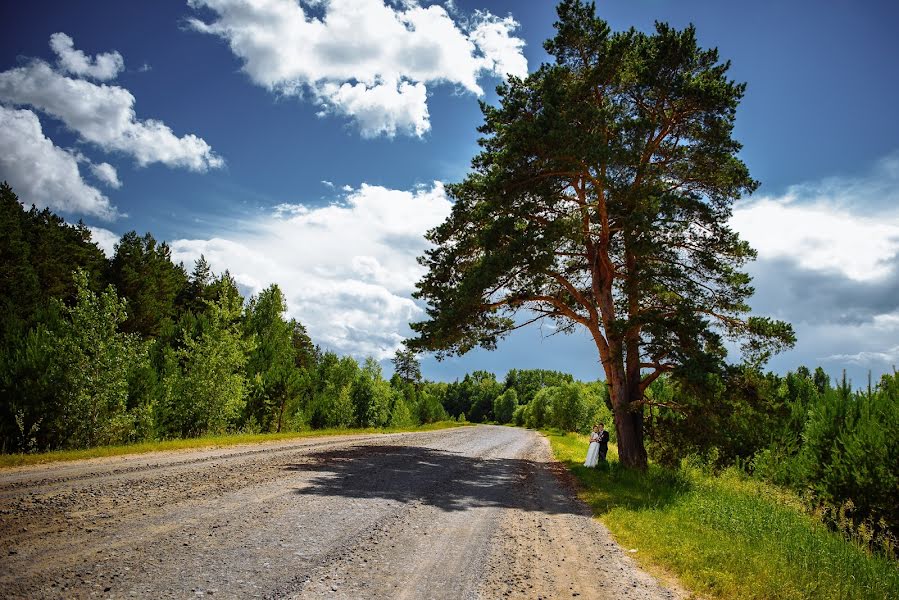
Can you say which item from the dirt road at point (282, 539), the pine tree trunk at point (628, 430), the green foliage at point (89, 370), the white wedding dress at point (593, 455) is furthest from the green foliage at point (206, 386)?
the pine tree trunk at point (628, 430)

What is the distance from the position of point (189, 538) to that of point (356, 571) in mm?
2133

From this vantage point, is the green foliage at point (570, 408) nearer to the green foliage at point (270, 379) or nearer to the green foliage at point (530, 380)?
the green foliage at point (270, 379)

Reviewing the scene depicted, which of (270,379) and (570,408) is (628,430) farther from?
(570,408)

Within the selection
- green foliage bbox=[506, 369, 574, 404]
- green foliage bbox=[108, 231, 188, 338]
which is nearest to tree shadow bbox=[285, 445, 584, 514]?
green foliage bbox=[108, 231, 188, 338]

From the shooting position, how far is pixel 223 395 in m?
22.2

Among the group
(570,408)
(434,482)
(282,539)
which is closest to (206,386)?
(434,482)

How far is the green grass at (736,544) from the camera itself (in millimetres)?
5461

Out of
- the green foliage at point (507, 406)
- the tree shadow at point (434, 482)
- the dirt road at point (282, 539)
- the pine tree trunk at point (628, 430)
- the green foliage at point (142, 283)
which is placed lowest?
the green foliage at point (507, 406)

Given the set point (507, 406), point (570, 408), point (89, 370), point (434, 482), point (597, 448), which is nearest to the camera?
point (434, 482)

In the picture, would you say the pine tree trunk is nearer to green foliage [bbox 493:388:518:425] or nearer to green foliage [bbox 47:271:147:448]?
green foliage [bbox 47:271:147:448]

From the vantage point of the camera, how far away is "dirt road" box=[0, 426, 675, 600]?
435 cm

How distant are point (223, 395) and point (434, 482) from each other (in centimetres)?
1533

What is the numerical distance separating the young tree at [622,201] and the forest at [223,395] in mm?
1757

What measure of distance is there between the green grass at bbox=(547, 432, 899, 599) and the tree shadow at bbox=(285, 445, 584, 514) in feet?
4.20
